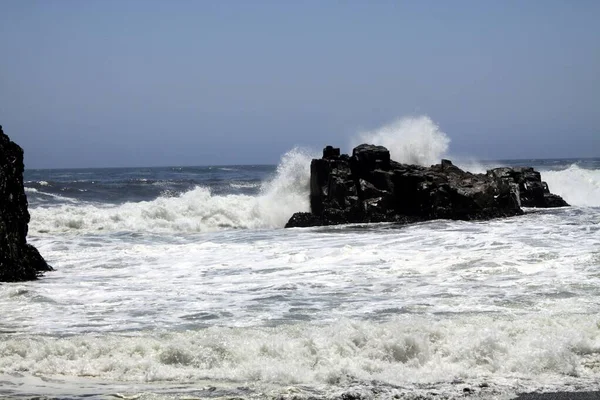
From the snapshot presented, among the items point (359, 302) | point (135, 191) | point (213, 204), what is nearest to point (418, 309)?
point (359, 302)

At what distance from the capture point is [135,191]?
38.5 m

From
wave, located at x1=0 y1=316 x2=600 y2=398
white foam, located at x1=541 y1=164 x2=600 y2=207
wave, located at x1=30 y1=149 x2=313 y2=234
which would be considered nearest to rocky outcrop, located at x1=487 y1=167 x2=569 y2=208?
white foam, located at x1=541 y1=164 x2=600 y2=207

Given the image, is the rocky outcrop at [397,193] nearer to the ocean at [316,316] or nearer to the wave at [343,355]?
the ocean at [316,316]

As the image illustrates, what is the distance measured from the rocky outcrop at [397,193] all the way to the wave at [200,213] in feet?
6.79

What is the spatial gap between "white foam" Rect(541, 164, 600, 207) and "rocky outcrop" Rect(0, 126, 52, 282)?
63.8ft

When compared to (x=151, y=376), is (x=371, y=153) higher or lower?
higher

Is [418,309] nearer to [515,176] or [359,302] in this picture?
[359,302]

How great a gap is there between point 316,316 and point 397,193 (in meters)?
11.8

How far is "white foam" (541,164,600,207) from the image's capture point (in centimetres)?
2702

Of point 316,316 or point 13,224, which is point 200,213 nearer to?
point 13,224

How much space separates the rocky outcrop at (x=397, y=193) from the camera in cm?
1972

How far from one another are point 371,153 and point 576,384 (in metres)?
14.8

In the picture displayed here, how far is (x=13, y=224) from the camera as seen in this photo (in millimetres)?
12352

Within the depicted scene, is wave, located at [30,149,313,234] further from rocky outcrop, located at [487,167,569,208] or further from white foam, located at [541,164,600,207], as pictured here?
white foam, located at [541,164,600,207]
